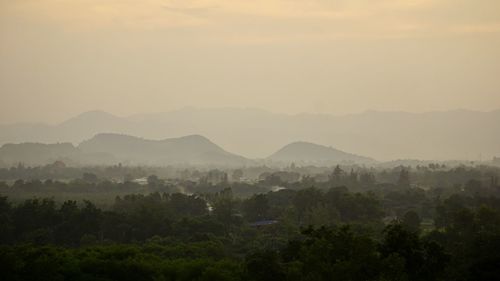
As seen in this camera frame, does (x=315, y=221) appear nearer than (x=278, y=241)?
No

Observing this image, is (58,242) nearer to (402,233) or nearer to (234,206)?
(234,206)

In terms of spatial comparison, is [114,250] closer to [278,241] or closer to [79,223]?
[278,241]

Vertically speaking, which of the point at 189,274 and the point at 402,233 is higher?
the point at 402,233

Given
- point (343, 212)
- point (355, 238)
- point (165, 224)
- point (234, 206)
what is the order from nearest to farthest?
1. point (355, 238)
2. point (165, 224)
3. point (343, 212)
4. point (234, 206)

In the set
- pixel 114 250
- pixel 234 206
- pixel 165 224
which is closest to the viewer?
pixel 114 250

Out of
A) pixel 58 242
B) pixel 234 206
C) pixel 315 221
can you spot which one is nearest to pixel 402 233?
pixel 315 221

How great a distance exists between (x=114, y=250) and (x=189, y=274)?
6640 millimetres

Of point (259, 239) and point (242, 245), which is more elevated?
point (259, 239)

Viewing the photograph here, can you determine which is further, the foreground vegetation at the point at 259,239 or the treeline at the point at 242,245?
the foreground vegetation at the point at 259,239

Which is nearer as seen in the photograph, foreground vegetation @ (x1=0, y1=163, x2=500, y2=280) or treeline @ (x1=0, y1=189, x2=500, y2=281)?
treeline @ (x1=0, y1=189, x2=500, y2=281)

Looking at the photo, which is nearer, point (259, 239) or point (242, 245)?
point (242, 245)

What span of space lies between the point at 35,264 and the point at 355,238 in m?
16.2

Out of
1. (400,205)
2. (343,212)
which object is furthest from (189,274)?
(400,205)

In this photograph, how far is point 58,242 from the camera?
49594 millimetres
